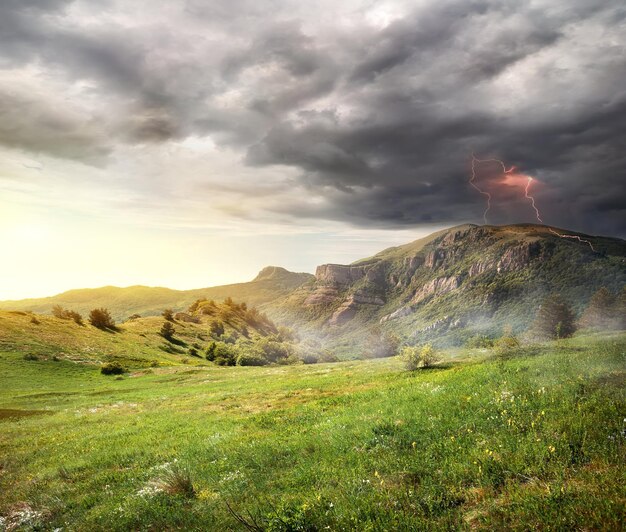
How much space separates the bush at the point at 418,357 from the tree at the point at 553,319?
67.9 metres

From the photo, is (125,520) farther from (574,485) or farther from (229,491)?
(574,485)

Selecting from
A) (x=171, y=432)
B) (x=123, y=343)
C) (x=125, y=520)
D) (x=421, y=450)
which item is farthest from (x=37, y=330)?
(x=421, y=450)

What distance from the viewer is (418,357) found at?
1134 inches

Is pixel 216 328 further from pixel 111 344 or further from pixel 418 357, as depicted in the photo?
pixel 418 357

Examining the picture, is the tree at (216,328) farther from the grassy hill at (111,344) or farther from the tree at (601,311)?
the tree at (601,311)

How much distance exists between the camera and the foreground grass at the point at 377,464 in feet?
Result: 21.2

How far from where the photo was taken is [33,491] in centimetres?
1253

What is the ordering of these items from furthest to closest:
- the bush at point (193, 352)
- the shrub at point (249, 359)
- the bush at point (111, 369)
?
the bush at point (193, 352) → the shrub at point (249, 359) → the bush at point (111, 369)

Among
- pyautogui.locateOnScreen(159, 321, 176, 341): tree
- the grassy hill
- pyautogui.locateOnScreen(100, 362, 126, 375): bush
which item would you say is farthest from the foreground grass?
pyautogui.locateOnScreen(159, 321, 176, 341): tree

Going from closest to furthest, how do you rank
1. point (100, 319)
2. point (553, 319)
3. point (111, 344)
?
1. point (553, 319)
2. point (111, 344)
3. point (100, 319)

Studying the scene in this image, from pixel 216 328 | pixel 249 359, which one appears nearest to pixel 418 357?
pixel 249 359

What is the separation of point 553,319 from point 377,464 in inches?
3712

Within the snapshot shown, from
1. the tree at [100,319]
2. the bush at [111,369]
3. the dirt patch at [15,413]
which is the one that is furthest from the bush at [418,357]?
the tree at [100,319]

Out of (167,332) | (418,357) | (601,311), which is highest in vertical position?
(418,357)
